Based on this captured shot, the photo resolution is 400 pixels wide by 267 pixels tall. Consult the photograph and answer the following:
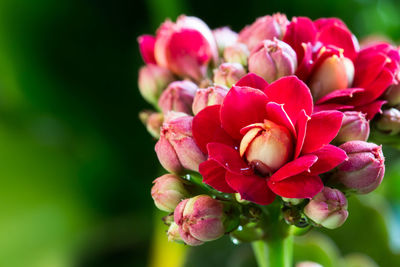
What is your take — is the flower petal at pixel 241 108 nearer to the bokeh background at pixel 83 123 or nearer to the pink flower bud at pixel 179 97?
the pink flower bud at pixel 179 97

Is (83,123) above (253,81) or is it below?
below

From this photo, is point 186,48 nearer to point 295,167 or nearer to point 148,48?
point 148,48

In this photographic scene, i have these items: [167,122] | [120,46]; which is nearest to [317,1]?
[120,46]

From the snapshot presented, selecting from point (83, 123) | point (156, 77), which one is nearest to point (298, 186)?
point (156, 77)

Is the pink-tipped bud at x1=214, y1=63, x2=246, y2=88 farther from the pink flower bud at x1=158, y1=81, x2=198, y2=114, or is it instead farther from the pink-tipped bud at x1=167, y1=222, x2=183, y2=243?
the pink-tipped bud at x1=167, y1=222, x2=183, y2=243

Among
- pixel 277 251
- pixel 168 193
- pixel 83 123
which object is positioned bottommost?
pixel 83 123

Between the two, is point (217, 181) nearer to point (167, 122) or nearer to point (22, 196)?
point (167, 122)

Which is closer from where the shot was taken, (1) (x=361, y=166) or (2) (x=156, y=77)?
(1) (x=361, y=166)

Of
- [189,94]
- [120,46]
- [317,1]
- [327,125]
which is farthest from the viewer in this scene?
[120,46]
